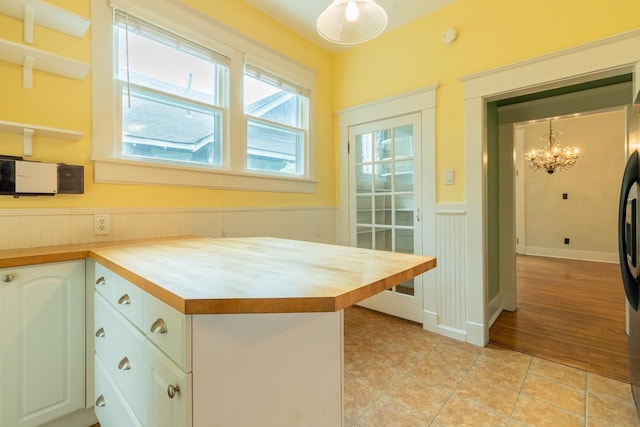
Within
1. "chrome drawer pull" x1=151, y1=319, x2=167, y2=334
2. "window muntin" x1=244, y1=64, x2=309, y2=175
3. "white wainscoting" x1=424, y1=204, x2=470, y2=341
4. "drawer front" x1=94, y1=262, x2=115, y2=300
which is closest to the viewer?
"chrome drawer pull" x1=151, y1=319, x2=167, y2=334

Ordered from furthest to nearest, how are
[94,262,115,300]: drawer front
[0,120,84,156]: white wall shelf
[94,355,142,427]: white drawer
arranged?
[0,120,84,156]: white wall shelf < [94,262,115,300]: drawer front < [94,355,142,427]: white drawer

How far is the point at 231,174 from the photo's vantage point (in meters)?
2.44

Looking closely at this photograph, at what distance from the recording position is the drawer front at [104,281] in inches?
49.4

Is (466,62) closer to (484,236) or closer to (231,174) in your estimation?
(484,236)

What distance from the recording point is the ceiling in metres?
2.54

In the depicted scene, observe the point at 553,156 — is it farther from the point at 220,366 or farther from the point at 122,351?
the point at 122,351

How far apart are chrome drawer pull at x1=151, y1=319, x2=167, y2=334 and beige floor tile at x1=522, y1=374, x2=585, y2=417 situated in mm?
2048

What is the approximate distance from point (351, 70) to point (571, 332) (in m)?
3.31

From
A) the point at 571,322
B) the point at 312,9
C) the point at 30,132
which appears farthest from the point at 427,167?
the point at 30,132

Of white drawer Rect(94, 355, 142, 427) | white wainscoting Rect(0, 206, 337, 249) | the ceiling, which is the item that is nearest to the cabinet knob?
A: white drawer Rect(94, 355, 142, 427)

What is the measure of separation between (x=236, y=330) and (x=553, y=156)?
263 inches

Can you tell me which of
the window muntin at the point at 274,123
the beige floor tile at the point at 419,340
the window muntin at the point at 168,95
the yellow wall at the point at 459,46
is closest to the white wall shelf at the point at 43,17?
the window muntin at the point at 168,95

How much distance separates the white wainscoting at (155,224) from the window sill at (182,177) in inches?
7.5

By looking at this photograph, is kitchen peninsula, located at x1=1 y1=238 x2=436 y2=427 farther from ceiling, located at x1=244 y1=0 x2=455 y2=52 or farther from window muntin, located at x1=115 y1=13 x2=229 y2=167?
ceiling, located at x1=244 y1=0 x2=455 y2=52
